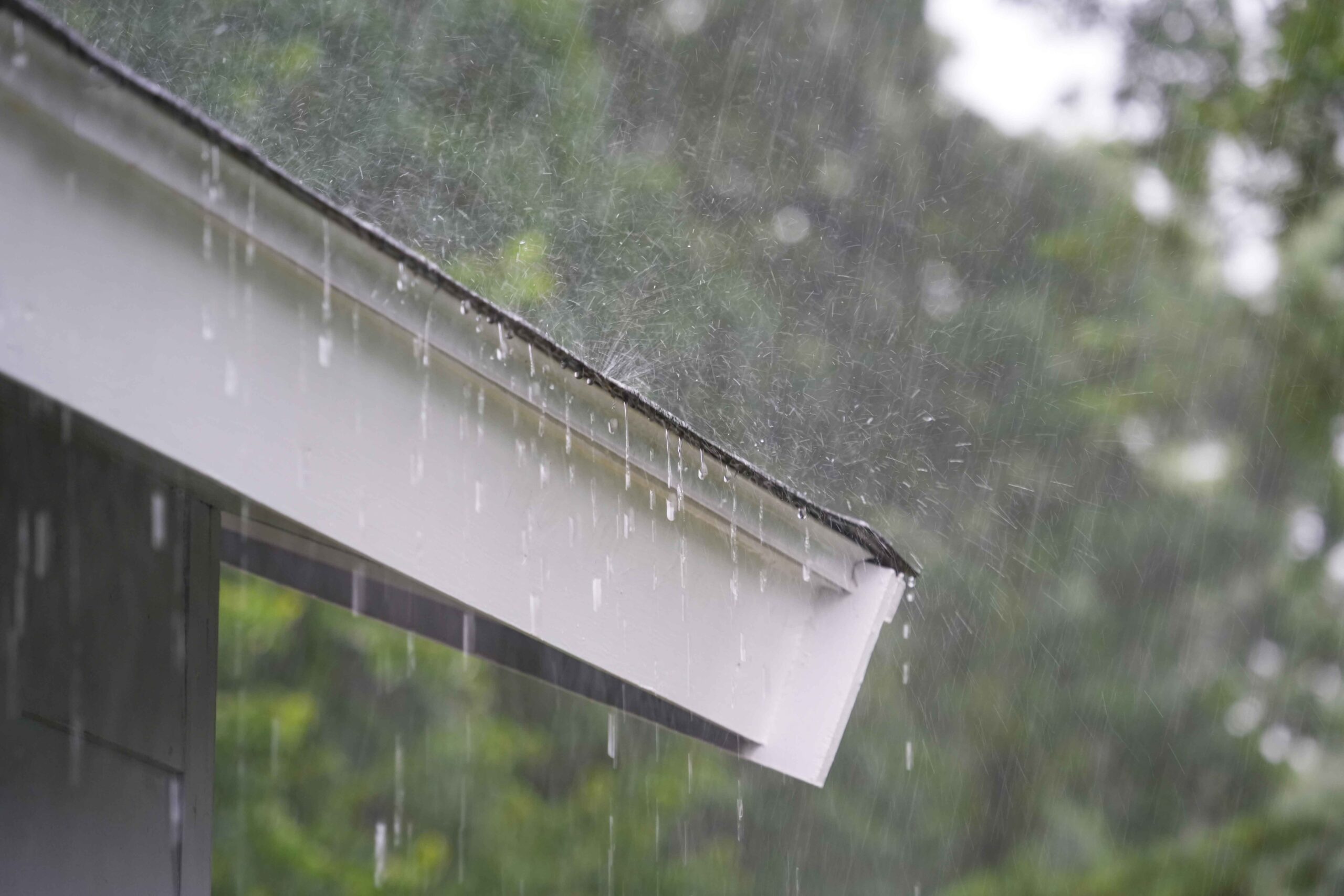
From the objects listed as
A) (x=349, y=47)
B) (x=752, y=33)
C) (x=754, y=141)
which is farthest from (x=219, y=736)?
(x=752, y=33)

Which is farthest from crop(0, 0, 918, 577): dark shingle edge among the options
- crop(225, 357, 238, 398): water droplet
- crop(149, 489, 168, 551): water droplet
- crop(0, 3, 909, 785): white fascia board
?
crop(149, 489, 168, 551): water droplet

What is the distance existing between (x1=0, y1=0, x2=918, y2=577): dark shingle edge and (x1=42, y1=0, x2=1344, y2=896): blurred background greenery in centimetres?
487

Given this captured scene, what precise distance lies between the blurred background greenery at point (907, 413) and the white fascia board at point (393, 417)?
16.1 ft

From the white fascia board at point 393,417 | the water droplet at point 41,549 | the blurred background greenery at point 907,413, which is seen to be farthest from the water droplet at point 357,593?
the blurred background greenery at point 907,413

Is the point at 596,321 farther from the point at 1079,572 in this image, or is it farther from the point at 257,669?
the point at 1079,572

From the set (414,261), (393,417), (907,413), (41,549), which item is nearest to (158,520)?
(41,549)

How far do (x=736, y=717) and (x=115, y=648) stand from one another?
41.8 inches

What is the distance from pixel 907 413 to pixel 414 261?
8967 mm

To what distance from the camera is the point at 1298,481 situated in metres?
8.81

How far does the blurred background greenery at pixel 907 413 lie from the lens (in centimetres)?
784

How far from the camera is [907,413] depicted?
404 inches

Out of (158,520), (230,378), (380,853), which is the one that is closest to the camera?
(230,378)

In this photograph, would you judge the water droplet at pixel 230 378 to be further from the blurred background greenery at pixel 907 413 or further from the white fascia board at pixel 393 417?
the blurred background greenery at pixel 907 413

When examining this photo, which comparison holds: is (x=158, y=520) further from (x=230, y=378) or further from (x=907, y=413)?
(x=907, y=413)
